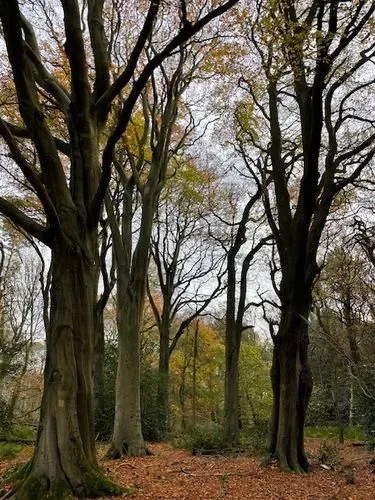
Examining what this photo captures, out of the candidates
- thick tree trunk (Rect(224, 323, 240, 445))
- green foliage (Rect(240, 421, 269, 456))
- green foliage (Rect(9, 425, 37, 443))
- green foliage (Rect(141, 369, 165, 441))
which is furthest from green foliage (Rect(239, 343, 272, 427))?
green foliage (Rect(9, 425, 37, 443))

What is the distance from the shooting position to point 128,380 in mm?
10438

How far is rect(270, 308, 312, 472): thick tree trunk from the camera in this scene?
329 inches

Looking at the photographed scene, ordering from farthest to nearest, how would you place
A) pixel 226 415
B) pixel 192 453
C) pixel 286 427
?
pixel 226 415
pixel 192 453
pixel 286 427

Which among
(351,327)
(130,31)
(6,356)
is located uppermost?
(130,31)

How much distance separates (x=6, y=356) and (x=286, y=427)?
9.54 meters

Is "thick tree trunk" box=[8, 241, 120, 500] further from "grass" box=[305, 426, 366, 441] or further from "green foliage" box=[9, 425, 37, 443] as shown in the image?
"grass" box=[305, 426, 366, 441]

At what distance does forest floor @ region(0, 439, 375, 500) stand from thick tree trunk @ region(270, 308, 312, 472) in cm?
36

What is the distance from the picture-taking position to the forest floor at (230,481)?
19.5ft

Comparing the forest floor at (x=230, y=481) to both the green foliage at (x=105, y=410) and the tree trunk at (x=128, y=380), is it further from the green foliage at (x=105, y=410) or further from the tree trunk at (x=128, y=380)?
the green foliage at (x=105, y=410)

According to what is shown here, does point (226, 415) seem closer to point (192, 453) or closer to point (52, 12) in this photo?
point (192, 453)

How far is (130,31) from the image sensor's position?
35.6ft

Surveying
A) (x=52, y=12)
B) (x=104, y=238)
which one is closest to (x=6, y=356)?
(x=104, y=238)

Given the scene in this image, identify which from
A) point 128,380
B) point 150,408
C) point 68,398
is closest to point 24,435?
point 150,408

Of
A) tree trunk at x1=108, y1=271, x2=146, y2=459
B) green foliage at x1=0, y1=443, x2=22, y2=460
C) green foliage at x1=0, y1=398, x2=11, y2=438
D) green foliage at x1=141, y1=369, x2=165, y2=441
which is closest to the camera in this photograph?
tree trunk at x1=108, y1=271, x2=146, y2=459
